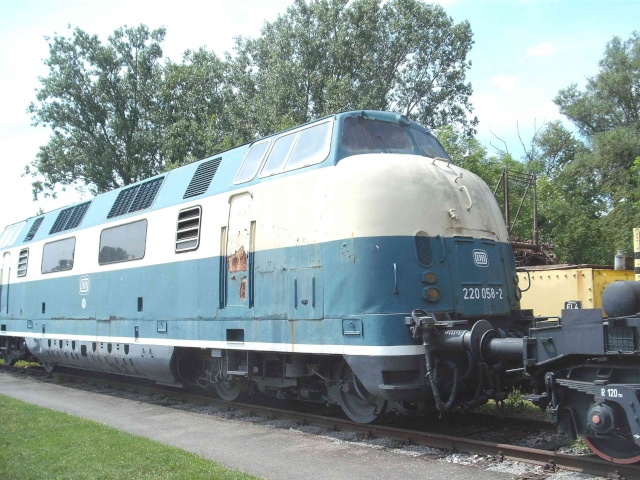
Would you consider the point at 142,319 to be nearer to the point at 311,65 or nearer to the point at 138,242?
the point at 138,242

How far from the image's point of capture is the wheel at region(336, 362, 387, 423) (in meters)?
8.02

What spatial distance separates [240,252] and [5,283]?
11565mm

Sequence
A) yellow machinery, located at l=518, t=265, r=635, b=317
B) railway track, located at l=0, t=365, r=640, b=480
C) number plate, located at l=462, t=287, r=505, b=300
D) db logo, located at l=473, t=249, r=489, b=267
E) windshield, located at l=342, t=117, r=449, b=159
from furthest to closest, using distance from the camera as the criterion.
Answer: yellow machinery, located at l=518, t=265, r=635, b=317 → windshield, located at l=342, t=117, r=449, b=159 → db logo, located at l=473, t=249, r=489, b=267 → number plate, located at l=462, t=287, r=505, b=300 → railway track, located at l=0, t=365, r=640, b=480

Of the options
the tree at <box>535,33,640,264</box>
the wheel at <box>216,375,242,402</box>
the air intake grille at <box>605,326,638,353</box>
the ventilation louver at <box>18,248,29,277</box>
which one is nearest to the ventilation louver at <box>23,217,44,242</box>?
the ventilation louver at <box>18,248,29,277</box>

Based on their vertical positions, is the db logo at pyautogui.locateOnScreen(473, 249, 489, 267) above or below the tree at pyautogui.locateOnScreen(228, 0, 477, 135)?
below

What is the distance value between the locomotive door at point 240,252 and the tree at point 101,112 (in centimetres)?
2912

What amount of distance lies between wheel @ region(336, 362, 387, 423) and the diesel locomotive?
29mm

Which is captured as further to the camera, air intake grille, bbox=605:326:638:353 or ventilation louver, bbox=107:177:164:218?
ventilation louver, bbox=107:177:164:218

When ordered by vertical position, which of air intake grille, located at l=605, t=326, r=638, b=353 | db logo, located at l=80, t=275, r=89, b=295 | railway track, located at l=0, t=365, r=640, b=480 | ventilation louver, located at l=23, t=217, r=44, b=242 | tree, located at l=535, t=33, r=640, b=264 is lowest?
railway track, located at l=0, t=365, r=640, b=480

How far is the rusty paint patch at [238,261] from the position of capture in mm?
9359

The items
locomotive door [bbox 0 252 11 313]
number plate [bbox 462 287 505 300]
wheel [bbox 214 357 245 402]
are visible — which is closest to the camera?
number plate [bbox 462 287 505 300]

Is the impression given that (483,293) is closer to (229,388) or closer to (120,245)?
(229,388)

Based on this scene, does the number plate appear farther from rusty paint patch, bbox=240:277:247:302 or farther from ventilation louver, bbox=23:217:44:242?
ventilation louver, bbox=23:217:44:242

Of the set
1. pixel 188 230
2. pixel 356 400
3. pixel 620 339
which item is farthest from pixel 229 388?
pixel 620 339
